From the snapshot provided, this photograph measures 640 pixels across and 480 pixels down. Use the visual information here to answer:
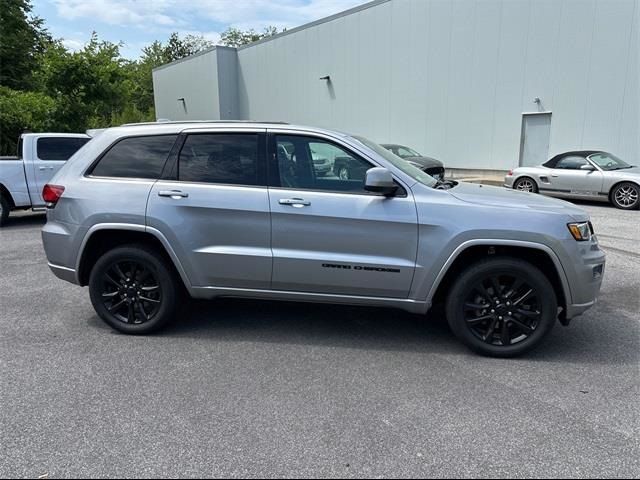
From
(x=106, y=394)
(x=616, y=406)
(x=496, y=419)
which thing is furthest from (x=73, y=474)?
(x=616, y=406)

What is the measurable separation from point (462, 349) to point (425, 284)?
0.69 m

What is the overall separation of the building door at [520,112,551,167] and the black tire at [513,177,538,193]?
3.54 meters

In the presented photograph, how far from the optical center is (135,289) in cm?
425

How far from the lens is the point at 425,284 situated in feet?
12.4

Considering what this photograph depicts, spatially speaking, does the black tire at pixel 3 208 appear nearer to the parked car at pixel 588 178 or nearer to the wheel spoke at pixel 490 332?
the wheel spoke at pixel 490 332

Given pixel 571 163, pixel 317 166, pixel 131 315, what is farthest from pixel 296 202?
pixel 571 163

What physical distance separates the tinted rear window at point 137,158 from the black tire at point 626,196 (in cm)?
1097

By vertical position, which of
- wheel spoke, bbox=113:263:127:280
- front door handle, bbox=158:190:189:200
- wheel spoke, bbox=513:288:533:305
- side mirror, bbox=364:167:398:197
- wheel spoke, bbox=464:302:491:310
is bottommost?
wheel spoke, bbox=464:302:491:310

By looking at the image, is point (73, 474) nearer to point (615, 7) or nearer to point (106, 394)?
point (106, 394)

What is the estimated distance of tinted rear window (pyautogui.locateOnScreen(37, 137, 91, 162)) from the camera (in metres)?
9.96

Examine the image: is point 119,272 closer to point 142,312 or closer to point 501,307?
point 142,312

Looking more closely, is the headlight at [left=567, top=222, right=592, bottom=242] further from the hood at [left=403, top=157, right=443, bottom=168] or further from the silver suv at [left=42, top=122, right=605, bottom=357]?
the hood at [left=403, top=157, right=443, bottom=168]

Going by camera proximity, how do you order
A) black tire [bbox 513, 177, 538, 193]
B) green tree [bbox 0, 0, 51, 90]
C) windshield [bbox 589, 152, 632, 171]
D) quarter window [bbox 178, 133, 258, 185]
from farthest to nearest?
green tree [bbox 0, 0, 51, 90] < black tire [bbox 513, 177, 538, 193] < windshield [bbox 589, 152, 632, 171] < quarter window [bbox 178, 133, 258, 185]

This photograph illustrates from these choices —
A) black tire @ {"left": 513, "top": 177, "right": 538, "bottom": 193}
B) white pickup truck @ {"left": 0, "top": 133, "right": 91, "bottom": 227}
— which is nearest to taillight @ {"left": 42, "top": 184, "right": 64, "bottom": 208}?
white pickup truck @ {"left": 0, "top": 133, "right": 91, "bottom": 227}
